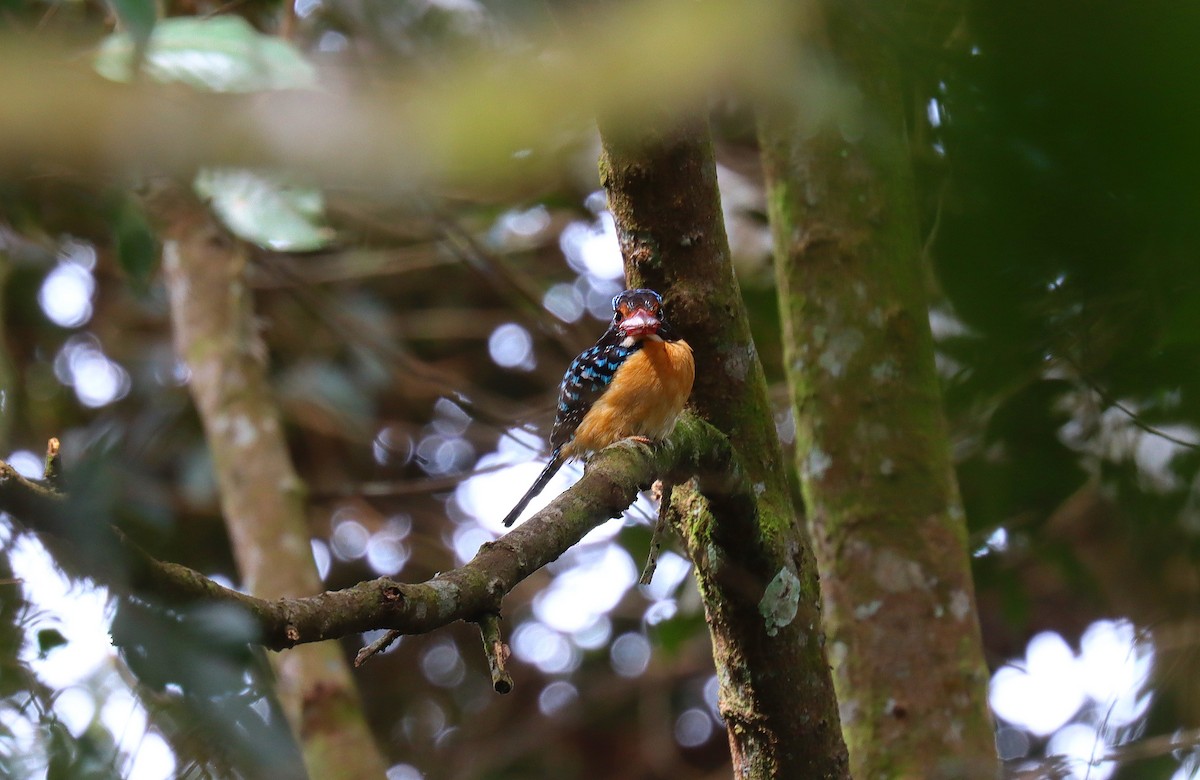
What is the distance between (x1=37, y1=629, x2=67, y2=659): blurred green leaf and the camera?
1.40 m

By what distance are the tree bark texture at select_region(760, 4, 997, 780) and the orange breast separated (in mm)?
A: 549

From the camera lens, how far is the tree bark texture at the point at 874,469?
2.88m

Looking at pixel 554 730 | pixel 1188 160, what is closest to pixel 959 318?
pixel 1188 160

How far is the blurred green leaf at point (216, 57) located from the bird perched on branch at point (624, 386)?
1.11 m

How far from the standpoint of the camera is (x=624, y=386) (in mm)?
3027

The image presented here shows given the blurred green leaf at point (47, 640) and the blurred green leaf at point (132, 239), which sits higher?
the blurred green leaf at point (132, 239)

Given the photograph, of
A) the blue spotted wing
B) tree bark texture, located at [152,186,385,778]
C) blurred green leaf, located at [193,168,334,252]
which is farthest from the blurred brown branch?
tree bark texture, located at [152,186,385,778]

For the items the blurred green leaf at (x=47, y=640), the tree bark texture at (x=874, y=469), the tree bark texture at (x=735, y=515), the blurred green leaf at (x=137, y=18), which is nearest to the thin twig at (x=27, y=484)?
the blurred green leaf at (x=47, y=640)

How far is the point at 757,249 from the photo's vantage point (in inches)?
204

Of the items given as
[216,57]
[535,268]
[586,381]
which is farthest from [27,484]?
[535,268]

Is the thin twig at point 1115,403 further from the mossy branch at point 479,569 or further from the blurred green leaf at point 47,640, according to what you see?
the blurred green leaf at point 47,640

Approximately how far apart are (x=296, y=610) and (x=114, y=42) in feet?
8.59

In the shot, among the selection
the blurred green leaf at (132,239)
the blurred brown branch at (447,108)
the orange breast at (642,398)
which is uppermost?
the blurred green leaf at (132,239)

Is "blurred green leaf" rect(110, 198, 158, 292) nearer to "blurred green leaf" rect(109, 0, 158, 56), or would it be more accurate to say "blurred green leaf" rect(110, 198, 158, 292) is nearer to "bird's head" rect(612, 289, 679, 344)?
"blurred green leaf" rect(109, 0, 158, 56)
